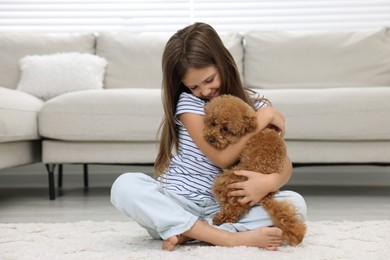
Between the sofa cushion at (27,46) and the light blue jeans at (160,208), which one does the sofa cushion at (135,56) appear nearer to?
the sofa cushion at (27,46)

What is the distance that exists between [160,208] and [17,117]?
119 cm

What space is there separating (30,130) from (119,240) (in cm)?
112

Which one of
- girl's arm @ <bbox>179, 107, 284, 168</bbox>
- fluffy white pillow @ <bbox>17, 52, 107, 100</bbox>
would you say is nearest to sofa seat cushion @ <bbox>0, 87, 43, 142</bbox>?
fluffy white pillow @ <bbox>17, 52, 107, 100</bbox>

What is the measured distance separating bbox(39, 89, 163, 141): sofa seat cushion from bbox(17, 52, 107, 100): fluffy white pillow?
0.52m

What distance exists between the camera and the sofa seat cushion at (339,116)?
104 inches

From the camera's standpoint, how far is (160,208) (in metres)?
1.59

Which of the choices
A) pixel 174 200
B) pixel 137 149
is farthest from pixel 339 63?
pixel 174 200

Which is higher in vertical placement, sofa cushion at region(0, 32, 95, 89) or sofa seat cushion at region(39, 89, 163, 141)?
sofa cushion at region(0, 32, 95, 89)

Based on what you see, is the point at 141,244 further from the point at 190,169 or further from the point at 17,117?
the point at 17,117

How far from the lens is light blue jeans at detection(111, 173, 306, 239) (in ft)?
5.17

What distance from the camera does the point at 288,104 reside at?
2.67m

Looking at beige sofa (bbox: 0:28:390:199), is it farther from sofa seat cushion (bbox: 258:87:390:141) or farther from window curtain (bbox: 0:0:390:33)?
window curtain (bbox: 0:0:390:33)

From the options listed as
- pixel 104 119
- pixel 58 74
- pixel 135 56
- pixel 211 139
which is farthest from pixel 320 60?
pixel 211 139

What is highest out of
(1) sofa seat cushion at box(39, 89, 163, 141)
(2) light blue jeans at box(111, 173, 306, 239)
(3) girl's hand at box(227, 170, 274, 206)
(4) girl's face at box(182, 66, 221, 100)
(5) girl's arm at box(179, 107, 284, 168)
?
(4) girl's face at box(182, 66, 221, 100)
